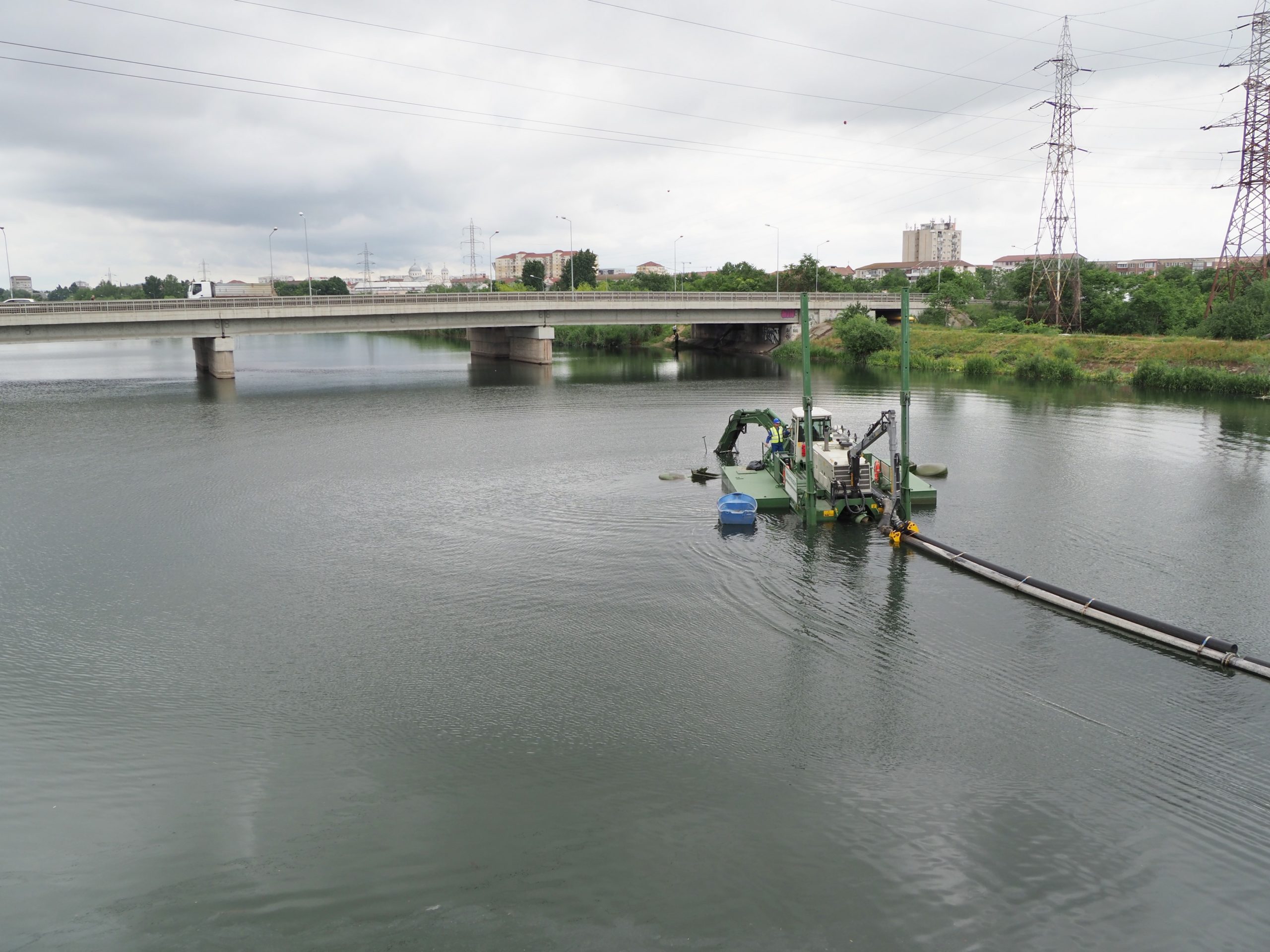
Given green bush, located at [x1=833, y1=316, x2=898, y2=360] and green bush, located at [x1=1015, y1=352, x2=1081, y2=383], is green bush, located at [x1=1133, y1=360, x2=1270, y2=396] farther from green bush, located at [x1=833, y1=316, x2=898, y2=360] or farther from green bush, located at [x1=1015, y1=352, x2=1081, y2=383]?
green bush, located at [x1=833, y1=316, x2=898, y2=360]

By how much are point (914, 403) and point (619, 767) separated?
47.4m

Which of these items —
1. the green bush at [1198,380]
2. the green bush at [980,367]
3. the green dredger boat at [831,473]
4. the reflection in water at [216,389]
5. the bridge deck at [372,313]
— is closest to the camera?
the green dredger boat at [831,473]

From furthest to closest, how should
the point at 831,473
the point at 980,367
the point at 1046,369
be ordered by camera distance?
the point at 980,367, the point at 1046,369, the point at 831,473

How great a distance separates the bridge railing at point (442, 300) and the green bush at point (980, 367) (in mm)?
15682

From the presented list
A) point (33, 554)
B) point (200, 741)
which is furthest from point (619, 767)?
point (33, 554)

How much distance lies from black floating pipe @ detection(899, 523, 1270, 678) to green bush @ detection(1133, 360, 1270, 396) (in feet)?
147

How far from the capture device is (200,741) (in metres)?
14.1

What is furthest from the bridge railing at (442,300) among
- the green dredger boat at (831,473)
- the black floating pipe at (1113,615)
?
the black floating pipe at (1113,615)

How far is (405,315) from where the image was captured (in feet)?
243

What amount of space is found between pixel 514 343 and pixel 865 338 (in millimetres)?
36758

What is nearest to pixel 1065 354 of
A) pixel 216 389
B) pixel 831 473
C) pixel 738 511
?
pixel 831 473

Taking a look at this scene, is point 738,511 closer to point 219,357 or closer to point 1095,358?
point 1095,358

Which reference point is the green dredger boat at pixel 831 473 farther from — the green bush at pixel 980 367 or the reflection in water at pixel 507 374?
the green bush at pixel 980 367

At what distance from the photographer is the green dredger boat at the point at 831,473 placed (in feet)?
84.4
